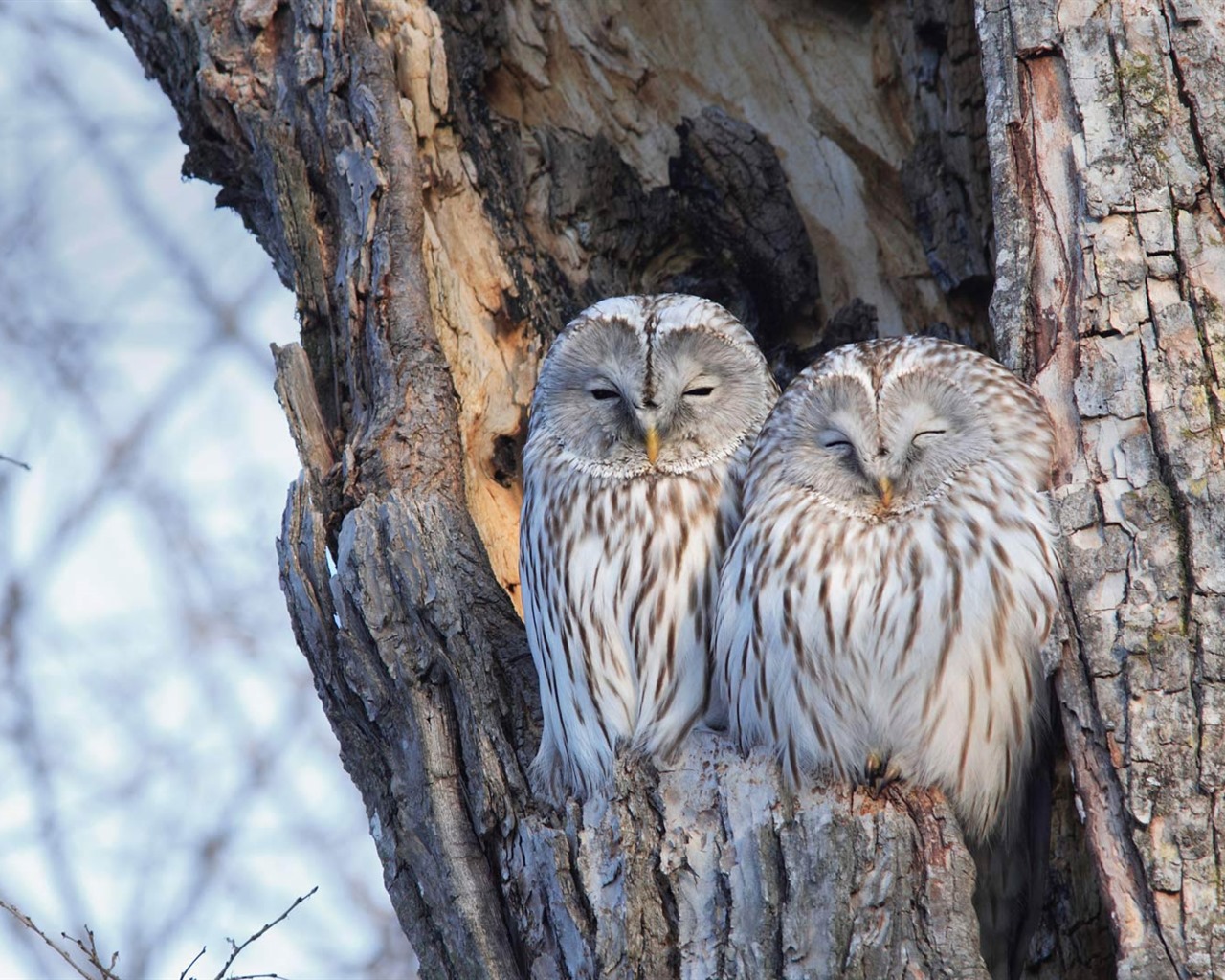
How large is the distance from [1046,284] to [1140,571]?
Answer: 69 cm

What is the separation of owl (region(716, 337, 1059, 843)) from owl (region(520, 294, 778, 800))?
19 cm

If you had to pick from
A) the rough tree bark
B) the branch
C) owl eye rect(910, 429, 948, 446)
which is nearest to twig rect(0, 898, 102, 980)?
the branch

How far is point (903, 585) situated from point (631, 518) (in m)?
0.77

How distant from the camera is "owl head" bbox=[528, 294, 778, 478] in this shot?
12.1ft

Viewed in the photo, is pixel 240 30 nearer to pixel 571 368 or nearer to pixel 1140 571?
pixel 571 368

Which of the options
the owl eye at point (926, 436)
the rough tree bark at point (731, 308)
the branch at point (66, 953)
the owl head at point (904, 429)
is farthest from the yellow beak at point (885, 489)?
the branch at point (66, 953)

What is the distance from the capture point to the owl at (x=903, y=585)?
3.08 metres

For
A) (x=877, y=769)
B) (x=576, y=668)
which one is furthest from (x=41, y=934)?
(x=877, y=769)

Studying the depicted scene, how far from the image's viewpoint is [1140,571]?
113 inches

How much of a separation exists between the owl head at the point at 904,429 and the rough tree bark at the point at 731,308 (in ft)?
0.31

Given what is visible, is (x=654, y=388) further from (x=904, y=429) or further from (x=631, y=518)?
(x=904, y=429)

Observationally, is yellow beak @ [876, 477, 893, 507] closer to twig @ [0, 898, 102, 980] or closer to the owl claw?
the owl claw

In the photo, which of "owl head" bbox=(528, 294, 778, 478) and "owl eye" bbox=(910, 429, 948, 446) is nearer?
"owl eye" bbox=(910, 429, 948, 446)

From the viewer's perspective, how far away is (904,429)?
329 centimetres
